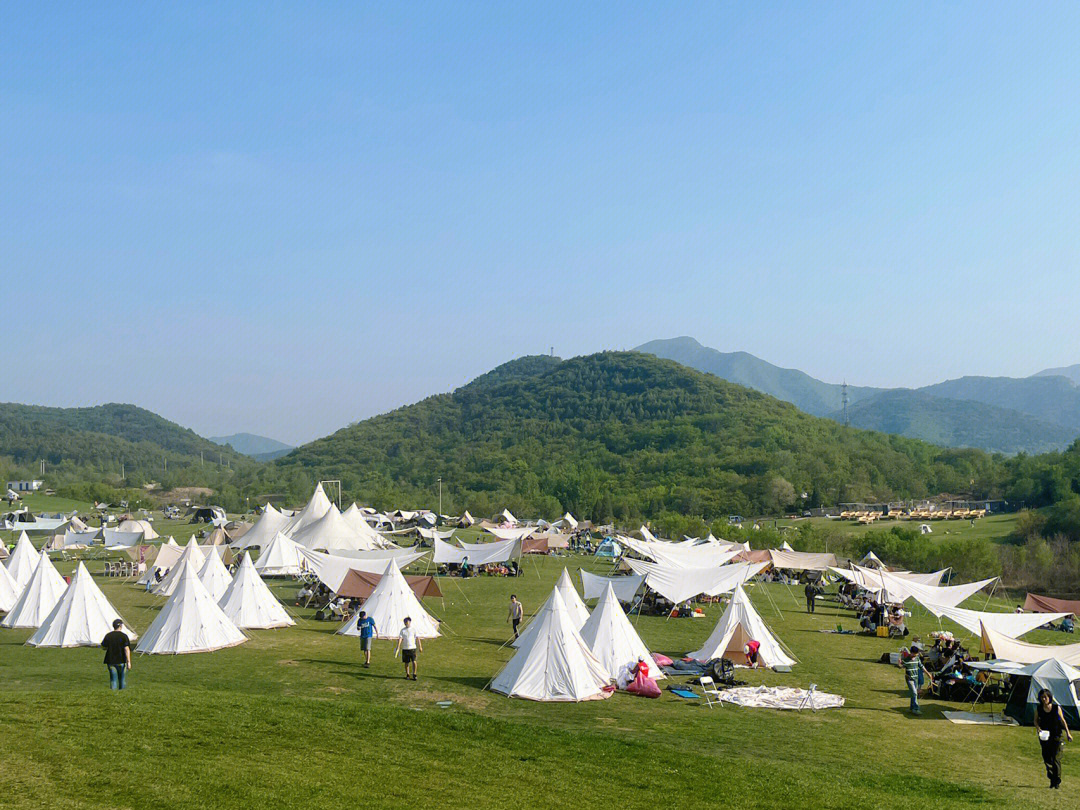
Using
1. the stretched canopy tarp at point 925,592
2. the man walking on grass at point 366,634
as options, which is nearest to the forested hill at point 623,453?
the stretched canopy tarp at point 925,592

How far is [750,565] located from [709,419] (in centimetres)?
11653

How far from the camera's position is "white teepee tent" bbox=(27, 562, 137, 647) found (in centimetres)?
2169

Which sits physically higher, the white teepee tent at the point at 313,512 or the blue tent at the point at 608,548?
the white teepee tent at the point at 313,512

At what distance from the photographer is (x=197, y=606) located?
2136 centimetres

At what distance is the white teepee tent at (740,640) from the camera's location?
816 inches

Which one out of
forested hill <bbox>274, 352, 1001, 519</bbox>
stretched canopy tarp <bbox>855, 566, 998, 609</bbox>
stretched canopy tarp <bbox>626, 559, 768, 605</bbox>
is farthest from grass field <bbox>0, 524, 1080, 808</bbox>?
forested hill <bbox>274, 352, 1001, 519</bbox>

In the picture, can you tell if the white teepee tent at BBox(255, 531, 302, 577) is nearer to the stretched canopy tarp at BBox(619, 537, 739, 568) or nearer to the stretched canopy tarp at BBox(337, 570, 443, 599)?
the stretched canopy tarp at BBox(337, 570, 443, 599)

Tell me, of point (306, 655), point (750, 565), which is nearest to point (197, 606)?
point (306, 655)

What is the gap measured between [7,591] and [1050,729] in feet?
93.1

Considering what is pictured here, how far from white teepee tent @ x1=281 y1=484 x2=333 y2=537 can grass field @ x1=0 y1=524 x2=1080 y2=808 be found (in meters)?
27.4

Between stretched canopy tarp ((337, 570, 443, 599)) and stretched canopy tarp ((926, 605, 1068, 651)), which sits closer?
stretched canopy tarp ((926, 605, 1068, 651))

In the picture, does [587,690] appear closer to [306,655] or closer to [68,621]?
[306,655]

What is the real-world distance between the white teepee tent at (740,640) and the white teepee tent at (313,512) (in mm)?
30095

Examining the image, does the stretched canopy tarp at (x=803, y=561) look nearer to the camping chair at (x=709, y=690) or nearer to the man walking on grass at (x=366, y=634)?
the camping chair at (x=709, y=690)
